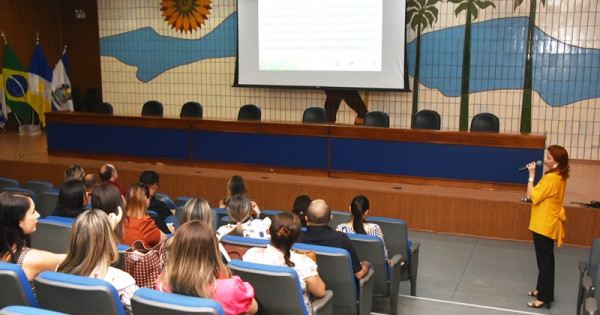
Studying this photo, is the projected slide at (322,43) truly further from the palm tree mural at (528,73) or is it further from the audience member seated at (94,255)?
the audience member seated at (94,255)

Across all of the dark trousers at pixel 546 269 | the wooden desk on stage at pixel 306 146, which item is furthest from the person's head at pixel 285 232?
the wooden desk on stage at pixel 306 146

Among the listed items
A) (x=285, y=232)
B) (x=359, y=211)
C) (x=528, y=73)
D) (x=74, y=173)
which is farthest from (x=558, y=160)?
(x=528, y=73)

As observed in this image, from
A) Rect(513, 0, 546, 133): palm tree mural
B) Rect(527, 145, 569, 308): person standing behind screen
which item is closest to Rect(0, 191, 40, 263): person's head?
Rect(527, 145, 569, 308): person standing behind screen

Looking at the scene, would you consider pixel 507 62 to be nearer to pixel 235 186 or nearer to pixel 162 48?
pixel 235 186

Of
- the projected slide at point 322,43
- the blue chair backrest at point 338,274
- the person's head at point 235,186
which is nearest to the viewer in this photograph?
the blue chair backrest at point 338,274

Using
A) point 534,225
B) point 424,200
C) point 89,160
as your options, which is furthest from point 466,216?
point 89,160

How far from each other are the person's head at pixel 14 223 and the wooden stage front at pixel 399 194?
3.96 meters

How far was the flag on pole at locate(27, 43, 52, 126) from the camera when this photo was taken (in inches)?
460

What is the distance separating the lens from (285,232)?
3.07 meters

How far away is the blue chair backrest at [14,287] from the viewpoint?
2590 mm

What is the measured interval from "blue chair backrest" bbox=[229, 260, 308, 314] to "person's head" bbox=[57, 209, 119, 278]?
60 cm

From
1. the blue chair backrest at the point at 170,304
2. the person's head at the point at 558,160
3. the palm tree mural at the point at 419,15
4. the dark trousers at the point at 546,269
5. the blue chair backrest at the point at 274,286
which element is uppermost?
the palm tree mural at the point at 419,15

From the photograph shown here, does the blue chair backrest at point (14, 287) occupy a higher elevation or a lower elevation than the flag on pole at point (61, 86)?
lower

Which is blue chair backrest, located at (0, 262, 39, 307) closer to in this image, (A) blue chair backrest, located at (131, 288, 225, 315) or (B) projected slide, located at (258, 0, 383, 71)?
(A) blue chair backrest, located at (131, 288, 225, 315)
